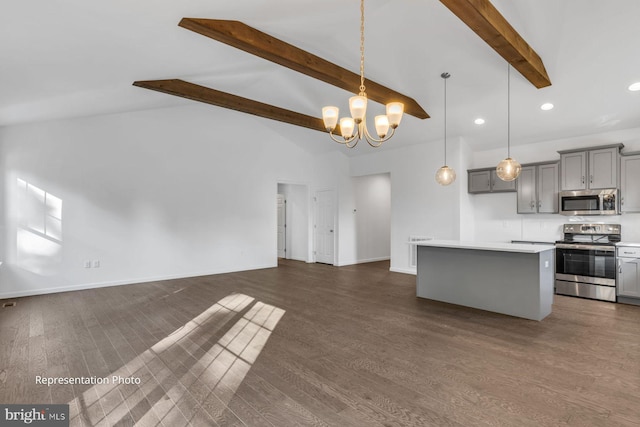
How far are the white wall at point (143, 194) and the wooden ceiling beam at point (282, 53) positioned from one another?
10.4ft

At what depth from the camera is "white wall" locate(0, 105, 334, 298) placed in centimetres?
531

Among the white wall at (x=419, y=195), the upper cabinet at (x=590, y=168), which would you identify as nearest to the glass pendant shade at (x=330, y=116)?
the white wall at (x=419, y=195)

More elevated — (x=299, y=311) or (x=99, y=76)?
(x=99, y=76)

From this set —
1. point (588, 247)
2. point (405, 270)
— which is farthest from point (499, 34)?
point (405, 270)

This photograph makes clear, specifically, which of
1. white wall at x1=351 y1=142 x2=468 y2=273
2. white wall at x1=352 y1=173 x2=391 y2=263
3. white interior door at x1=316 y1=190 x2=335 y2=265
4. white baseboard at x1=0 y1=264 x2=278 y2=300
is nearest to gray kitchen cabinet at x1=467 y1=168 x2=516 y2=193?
white wall at x1=351 y1=142 x2=468 y2=273

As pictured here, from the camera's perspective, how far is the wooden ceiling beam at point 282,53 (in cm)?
318

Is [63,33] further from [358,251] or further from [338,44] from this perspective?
[358,251]

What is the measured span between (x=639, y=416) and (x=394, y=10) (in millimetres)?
4115

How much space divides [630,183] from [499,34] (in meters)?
3.57

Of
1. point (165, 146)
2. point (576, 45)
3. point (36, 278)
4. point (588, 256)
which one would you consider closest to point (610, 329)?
point (588, 256)

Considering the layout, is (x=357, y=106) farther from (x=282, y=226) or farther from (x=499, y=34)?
(x=282, y=226)

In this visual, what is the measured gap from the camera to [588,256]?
5082 mm

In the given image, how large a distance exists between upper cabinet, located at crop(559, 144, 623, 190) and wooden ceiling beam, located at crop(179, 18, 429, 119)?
280cm

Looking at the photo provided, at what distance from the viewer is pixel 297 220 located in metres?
9.52
